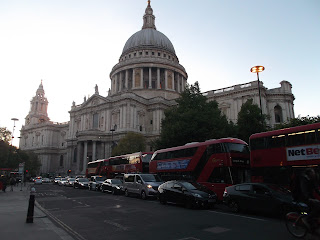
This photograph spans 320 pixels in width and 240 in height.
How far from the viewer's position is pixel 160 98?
212ft

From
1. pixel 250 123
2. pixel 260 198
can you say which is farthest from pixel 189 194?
pixel 250 123

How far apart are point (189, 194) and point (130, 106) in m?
46.1

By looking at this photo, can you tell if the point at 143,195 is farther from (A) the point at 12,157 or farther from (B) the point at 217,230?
(A) the point at 12,157

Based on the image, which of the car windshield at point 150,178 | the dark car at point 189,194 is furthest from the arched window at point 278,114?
the dark car at point 189,194

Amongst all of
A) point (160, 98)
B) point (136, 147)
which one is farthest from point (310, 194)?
point (160, 98)

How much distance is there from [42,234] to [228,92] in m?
50.4

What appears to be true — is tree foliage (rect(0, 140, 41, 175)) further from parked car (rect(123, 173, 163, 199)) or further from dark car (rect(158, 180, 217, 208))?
dark car (rect(158, 180, 217, 208))

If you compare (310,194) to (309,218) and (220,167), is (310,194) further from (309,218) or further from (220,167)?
(220,167)

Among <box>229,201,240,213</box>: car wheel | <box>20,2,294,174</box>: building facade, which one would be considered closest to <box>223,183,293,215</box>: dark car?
<box>229,201,240,213</box>: car wheel

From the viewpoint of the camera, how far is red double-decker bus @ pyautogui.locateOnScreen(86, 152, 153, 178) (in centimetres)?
3059

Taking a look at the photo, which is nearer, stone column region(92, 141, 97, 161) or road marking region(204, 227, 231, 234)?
road marking region(204, 227, 231, 234)

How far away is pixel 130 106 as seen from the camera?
195ft

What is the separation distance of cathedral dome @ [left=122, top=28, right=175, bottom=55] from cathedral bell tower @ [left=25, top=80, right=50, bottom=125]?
127 feet

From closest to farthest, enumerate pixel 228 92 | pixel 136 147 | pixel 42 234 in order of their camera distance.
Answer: pixel 42 234
pixel 136 147
pixel 228 92
